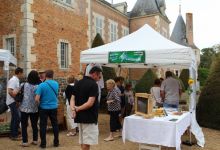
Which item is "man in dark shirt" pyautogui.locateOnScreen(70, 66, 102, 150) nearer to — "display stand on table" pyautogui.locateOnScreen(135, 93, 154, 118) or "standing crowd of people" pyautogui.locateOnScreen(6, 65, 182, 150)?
"standing crowd of people" pyautogui.locateOnScreen(6, 65, 182, 150)

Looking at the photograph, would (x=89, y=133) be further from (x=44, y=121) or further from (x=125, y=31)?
(x=125, y=31)

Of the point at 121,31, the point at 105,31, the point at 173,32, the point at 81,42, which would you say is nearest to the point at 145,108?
the point at 81,42

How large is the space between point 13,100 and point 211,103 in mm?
6286

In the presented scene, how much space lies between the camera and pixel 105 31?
920 inches

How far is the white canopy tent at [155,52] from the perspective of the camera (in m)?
6.79

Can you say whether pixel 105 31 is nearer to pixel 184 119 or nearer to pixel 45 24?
pixel 45 24

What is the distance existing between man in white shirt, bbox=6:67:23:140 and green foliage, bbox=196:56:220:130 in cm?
601

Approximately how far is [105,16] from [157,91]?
1603 cm

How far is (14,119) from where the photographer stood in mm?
7078

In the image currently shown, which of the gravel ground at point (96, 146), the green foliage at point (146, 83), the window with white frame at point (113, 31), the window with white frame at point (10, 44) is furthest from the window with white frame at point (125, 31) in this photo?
the gravel ground at point (96, 146)

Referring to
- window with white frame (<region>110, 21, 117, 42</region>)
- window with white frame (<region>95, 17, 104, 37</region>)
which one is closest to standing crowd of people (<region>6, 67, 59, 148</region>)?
window with white frame (<region>95, 17, 104, 37</region>)

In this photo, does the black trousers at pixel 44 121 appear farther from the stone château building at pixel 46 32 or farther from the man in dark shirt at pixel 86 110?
the stone château building at pixel 46 32

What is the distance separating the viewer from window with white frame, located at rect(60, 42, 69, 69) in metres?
14.2

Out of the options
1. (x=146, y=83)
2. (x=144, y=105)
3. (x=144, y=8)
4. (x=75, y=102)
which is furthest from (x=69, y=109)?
(x=144, y=8)
